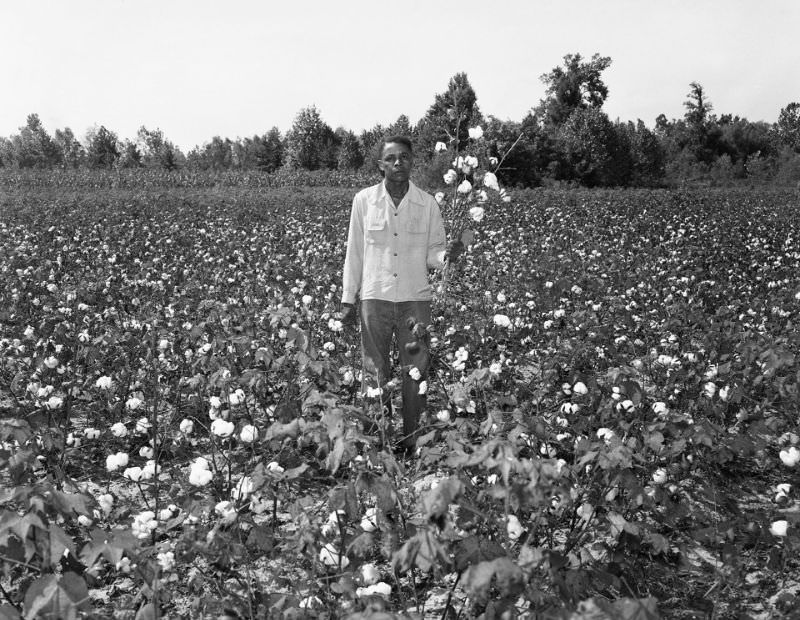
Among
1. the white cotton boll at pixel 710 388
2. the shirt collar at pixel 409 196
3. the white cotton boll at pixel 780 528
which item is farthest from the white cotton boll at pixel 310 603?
the white cotton boll at pixel 710 388

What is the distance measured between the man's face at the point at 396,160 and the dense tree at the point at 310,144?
53042 mm

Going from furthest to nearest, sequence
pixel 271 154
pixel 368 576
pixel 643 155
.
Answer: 1. pixel 271 154
2. pixel 643 155
3. pixel 368 576

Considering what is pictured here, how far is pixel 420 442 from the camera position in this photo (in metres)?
2.34

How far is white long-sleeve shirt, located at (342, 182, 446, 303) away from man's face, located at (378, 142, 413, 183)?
152 mm

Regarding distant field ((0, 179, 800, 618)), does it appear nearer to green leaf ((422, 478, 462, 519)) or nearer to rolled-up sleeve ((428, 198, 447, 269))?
green leaf ((422, 478, 462, 519))

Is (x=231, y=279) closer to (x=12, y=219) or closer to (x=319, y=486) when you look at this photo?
(x=319, y=486)

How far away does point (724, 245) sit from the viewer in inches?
419

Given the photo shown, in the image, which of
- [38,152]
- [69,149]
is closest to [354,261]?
[38,152]

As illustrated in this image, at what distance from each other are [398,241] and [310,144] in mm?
54355

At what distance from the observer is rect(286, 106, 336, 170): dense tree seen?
5541cm

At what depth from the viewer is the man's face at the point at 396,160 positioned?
3389 mm

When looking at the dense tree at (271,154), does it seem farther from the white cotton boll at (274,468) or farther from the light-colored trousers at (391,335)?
the white cotton boll at (274,468)

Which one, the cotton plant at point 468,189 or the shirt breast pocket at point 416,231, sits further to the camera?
the shirt breast pocket at point 416,231

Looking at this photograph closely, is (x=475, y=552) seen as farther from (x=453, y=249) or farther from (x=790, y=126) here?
(x=790, y=126)
